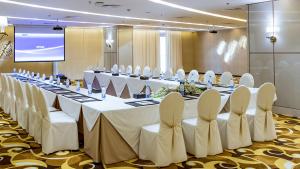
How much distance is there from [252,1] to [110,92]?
5032mm

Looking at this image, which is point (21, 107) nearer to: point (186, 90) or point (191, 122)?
point (186, 90)

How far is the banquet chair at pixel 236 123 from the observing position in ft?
15.7

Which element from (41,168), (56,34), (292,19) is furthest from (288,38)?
(56,34)

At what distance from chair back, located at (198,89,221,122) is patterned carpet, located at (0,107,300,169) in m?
0.61

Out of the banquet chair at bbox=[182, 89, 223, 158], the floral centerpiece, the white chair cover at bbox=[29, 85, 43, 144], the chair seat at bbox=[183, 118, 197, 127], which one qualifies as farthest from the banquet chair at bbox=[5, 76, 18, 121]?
the banquet chair at bbox=[182, 89, 223, 158]

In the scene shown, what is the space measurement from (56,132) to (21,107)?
216 cm

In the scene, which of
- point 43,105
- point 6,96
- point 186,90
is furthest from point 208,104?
point 6,96

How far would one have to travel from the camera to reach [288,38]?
752 centimetres

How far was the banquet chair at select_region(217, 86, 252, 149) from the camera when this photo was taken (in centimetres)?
479

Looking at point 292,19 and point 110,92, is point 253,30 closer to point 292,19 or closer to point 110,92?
point 292,19

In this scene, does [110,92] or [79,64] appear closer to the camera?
[110,92]

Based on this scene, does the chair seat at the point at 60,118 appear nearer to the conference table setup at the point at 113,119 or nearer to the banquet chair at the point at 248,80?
the conference table setup at the point at 113,119

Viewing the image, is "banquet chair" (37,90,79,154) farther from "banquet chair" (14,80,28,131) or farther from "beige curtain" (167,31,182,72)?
"beige curtain" (167,31,182,72)

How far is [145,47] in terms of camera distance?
18.2m
